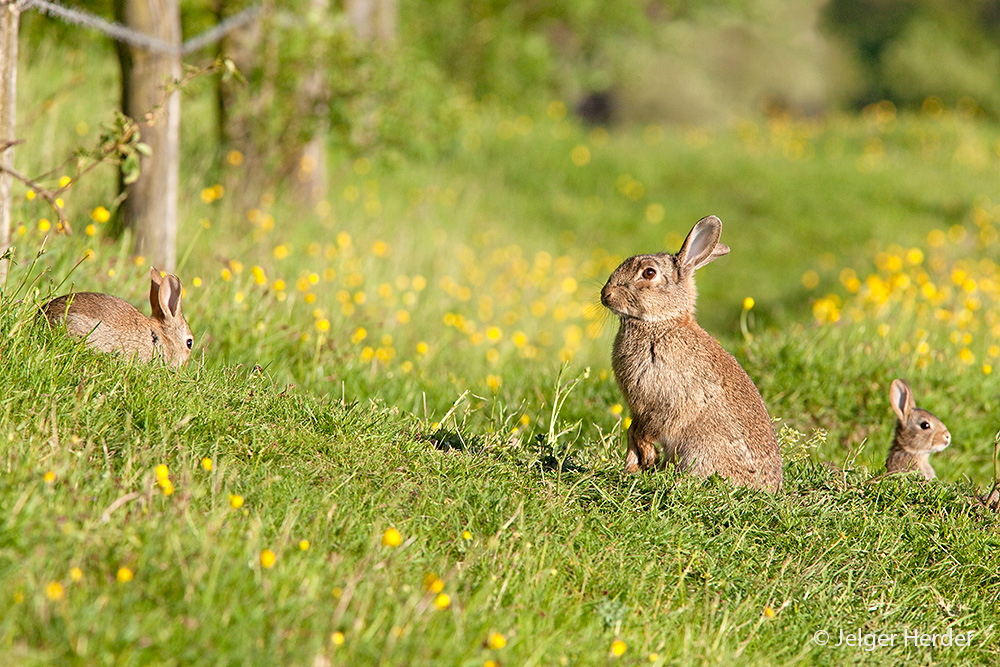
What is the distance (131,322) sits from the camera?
14.4 feet

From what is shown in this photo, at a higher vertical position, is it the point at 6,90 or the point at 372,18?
the point at 372,18

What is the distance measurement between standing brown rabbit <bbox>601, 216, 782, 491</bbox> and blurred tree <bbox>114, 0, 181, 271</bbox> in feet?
11.2

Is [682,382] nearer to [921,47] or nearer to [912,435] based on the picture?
[912,435]

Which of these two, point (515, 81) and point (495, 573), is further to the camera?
point (515, 81)

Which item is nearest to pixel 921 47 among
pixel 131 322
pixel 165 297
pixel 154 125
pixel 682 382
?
pixel 154 125

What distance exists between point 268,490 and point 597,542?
4.16ft

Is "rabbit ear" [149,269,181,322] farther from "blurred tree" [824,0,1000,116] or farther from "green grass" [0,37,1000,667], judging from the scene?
"blurred tree" [824,0,1000,116]

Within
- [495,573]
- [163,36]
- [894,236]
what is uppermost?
[163,36]

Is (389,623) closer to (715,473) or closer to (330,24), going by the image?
(715,473)

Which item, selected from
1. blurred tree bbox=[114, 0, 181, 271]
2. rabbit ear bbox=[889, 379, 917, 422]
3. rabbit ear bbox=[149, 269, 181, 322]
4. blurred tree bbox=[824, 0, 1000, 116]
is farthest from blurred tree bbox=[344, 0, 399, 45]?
blurred tree bbox=[824, 0, 1000, 116]

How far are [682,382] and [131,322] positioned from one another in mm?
2588

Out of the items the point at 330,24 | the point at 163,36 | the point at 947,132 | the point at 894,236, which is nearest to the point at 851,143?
the point at 947,132

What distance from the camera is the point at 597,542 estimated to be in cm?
370

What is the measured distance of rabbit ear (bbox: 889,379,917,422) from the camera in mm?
5547
